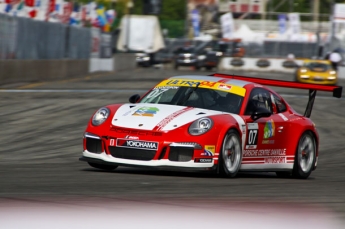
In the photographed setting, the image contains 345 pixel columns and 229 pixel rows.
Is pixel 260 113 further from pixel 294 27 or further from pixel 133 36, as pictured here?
pixel 294 27

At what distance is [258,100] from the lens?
10.1 metres

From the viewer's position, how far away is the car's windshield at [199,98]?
9695mm

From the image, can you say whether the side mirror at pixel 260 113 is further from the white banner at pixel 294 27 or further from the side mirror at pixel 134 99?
the white banner at pixel 294 27

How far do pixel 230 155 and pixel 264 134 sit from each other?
32.7 inches

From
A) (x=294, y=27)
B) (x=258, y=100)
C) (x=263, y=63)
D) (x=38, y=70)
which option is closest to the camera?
(x=258, y=100)

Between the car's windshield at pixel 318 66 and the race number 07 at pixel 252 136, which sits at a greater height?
the race number 07 at pixel 252 136

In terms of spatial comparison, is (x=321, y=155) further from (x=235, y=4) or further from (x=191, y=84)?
(x=235, y=4)

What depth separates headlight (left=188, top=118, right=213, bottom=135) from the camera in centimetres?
890

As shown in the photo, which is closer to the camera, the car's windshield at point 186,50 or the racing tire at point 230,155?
the racing tire at point 230,155

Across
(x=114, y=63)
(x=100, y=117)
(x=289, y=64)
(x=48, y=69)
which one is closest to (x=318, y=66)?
(x=114, y=63)

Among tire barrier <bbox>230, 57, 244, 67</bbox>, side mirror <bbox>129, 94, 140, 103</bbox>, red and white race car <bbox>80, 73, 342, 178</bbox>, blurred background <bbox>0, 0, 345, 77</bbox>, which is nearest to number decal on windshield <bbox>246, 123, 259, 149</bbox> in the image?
red and white race car <bbox>80, 73, 342, 178</bbox>

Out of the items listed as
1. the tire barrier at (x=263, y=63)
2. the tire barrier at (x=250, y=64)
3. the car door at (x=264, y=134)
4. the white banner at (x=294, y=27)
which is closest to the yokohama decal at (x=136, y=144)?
the car door at (x=264, y=134)

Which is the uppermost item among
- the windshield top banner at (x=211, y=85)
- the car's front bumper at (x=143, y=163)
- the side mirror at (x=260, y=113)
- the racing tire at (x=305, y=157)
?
the windshield top banner at (x=211, y=85)

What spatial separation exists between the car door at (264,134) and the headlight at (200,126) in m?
0.76
